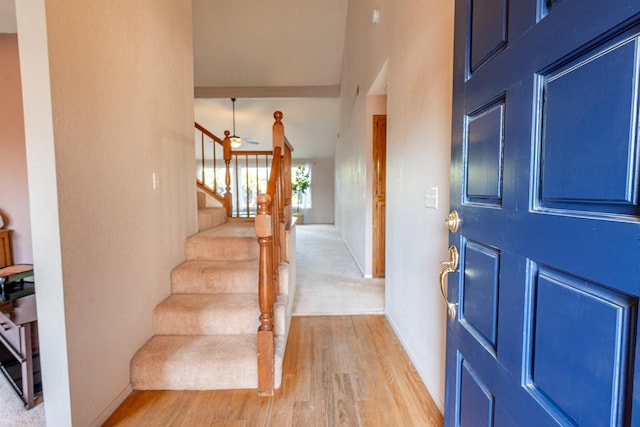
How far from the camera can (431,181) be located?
5.49ft

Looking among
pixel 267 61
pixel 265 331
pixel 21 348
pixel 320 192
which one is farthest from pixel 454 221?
pixel 320 192

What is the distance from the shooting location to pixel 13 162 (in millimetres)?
3240

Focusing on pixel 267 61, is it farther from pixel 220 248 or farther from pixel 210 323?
pixel 210 323

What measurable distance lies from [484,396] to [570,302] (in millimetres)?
477

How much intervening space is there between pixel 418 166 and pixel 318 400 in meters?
1.55

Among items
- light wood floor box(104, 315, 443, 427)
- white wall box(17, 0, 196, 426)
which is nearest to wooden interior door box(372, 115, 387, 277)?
light wood floor box(104, 315, 443, 427)

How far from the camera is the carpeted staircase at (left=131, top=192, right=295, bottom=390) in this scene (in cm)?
174

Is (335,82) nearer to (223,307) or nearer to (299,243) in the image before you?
(299,243)

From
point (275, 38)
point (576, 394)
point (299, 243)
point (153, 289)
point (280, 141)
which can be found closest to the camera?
point (576, 394)

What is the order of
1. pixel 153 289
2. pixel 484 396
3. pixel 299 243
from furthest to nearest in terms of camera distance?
1. pixel 299 243
2. pixel 153 289
3. pixel 484 396

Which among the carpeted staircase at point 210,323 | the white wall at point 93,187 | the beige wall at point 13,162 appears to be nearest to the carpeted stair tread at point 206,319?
the carpeted staircase at point 210,323

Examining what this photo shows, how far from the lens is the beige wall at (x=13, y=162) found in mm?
3109

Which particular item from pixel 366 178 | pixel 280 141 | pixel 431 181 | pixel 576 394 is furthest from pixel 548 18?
pixel 366 178

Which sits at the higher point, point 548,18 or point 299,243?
point 548,18
